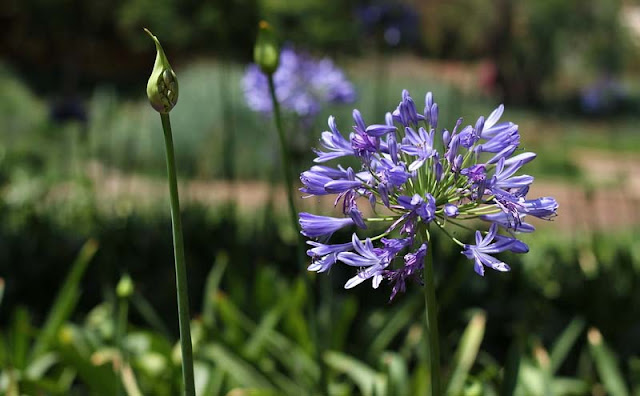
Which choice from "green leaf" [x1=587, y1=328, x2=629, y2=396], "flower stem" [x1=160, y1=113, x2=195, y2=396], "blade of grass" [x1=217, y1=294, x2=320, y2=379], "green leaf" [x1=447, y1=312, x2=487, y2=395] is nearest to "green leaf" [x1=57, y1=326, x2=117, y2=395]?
"blade of grass" [x1=217, y1=294, x2=320, y2=379]

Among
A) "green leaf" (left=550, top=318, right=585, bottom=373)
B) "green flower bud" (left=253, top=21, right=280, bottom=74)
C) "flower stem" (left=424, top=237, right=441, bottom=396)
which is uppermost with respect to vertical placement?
"green flower bud" (left=253, top=21, right=280, bottom=74)

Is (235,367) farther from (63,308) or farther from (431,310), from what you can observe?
(431,310)

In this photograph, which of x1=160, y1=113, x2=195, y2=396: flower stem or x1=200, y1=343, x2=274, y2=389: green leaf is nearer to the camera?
x1=160, y1=113, x2=195, y2=396: flower stem

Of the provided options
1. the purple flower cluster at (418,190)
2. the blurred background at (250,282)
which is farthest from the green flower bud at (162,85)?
the blurred background at (250,282)

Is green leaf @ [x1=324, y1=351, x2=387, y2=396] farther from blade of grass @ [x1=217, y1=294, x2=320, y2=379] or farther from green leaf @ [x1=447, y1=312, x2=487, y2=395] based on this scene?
green leaf @ [x1=447, y1=312, x2=487, y2=395]

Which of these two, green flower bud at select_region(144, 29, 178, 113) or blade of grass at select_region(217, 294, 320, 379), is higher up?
green flower bud at select_region(144, 29, 178, 113)

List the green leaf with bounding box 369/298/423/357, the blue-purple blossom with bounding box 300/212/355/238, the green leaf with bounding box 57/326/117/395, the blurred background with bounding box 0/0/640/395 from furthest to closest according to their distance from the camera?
the green leaf with bounding box 369/298/423/357
the blurred background with bounding box 0/0/640/395
the green leaf with bounding box 57/326/117/395
the blue-purple blossom with bounding box 300/212/355/238

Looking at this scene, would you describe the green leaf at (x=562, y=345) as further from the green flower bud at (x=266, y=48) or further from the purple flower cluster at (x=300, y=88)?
the purple flower cluster at (x=300, y=88)
